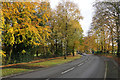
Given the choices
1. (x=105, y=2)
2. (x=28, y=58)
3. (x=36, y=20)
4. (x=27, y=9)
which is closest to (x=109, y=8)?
(x=105, y=2)

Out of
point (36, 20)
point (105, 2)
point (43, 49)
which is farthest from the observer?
point (43, 49)

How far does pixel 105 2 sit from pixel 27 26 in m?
15.9

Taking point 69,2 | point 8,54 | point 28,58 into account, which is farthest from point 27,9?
point 69,2

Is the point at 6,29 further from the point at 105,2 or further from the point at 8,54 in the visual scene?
the point at 105,2

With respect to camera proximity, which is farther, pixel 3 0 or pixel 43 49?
pixel 43 49

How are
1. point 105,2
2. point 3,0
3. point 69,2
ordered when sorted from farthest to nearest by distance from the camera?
point 69,2
point 105,2
point 3,0

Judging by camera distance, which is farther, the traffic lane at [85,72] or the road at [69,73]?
the road at [69,73]

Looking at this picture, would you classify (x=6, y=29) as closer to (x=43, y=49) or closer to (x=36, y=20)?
(x=36, y=20)

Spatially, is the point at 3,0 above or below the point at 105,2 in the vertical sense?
below

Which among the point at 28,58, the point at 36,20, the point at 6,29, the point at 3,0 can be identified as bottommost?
the point at 28,58

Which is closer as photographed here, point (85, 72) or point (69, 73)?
point (69, 73)

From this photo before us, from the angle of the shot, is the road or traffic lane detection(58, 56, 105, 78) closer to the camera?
traffic lane detection(58, 56, 105, 78)

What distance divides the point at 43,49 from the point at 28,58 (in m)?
13.4

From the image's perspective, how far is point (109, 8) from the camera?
23.8 meters
